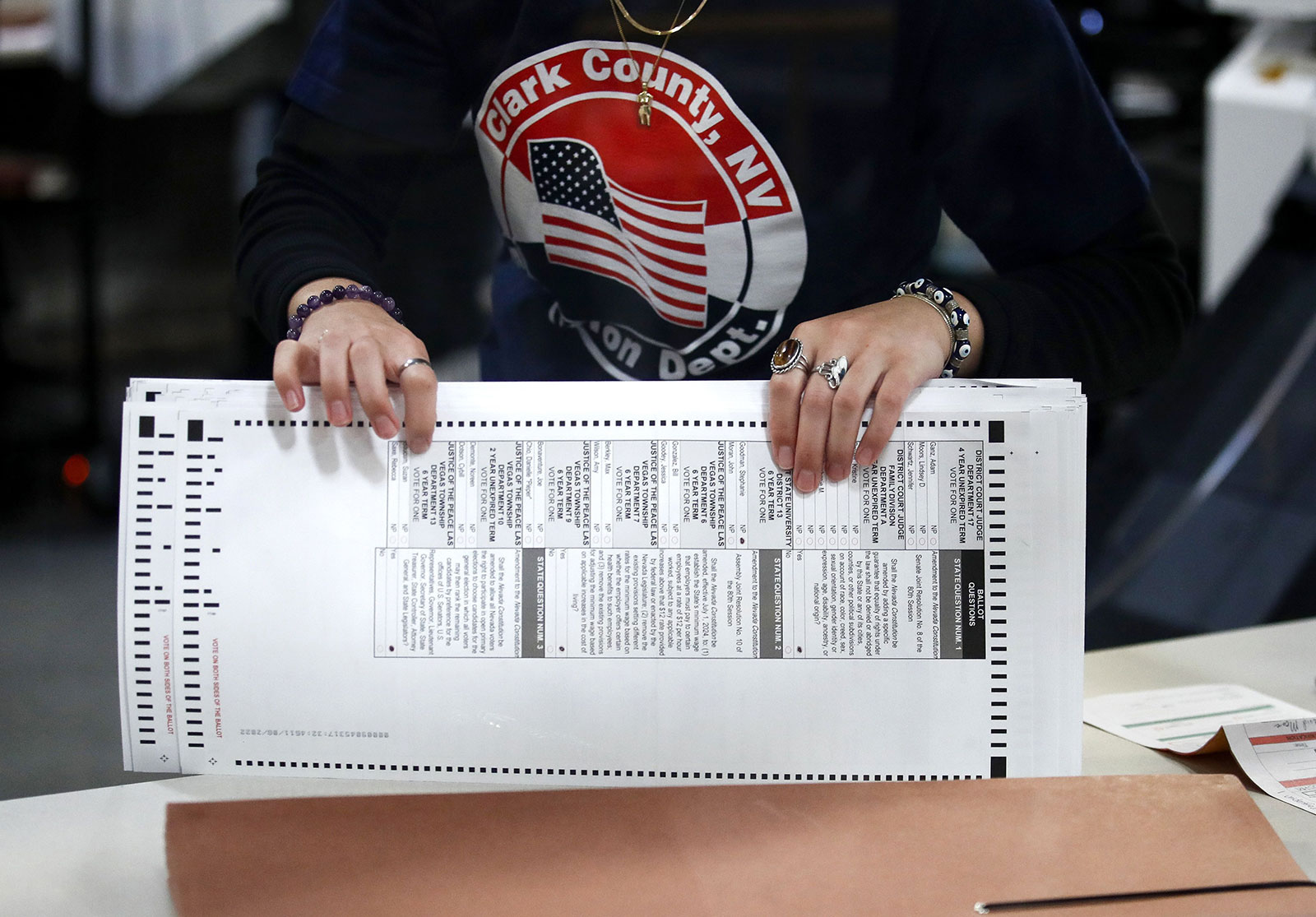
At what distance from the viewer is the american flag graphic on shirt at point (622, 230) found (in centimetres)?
77

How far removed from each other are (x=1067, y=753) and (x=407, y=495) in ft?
1.29

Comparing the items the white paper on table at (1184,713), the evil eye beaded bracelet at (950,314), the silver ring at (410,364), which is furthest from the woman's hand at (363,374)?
the white paper on table at (1184,713)

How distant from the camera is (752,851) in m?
0.57

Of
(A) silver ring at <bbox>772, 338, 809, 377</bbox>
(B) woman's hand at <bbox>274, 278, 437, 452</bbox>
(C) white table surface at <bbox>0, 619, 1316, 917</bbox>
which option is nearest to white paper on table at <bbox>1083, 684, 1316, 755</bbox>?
(C) white table surface at <bbox>0, 619, 1316, 917</bbox>

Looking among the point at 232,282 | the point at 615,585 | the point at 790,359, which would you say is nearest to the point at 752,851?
the point at 615,585

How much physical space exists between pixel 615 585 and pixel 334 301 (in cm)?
25

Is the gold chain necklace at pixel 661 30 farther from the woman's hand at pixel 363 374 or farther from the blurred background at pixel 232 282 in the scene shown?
the blurred background at pixel 232 282

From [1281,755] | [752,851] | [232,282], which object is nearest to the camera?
[752,851]

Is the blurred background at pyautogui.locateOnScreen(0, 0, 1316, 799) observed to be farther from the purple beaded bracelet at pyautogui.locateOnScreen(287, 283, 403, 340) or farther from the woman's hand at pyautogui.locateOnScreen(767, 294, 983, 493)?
the woman's hand at pyautogui.locateOnScreen(767, 294, 983, 493)

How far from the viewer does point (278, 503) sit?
0.65 metres

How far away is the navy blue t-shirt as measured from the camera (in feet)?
2.45

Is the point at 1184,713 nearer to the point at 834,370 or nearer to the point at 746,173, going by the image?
the point at 834,370

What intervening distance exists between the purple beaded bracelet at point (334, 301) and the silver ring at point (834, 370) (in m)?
0.27

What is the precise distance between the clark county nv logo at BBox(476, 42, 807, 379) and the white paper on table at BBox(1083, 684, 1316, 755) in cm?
34
